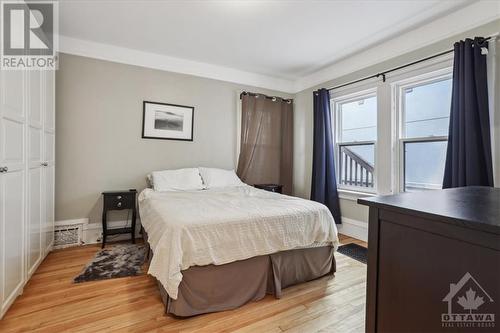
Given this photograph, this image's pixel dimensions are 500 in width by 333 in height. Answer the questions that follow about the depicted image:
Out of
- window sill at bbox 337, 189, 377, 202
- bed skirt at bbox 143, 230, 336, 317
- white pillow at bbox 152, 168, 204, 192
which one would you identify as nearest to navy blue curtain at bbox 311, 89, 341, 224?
window sill at bbox 337, 189, 377, 202

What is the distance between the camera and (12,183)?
168 centimetres

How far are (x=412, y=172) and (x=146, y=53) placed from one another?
12.4ft

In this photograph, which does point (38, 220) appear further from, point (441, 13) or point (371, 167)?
point (441, 13)

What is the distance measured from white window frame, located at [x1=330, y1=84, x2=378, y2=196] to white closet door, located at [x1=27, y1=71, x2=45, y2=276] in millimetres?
3593

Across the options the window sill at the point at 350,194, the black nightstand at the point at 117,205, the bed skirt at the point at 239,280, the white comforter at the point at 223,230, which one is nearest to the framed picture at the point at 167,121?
the black nightstand at the point at 117,205

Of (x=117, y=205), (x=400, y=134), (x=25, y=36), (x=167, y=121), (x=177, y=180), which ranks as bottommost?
(x=117, y=205)

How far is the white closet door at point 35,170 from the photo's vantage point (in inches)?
78.3

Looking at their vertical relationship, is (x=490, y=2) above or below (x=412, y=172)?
above

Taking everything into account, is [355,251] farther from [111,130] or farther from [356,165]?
[111,130]

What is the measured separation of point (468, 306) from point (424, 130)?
8.98 ft

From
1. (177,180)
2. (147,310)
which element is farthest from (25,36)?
(147,310)

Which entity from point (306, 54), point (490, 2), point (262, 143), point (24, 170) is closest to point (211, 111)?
point (262, 143)

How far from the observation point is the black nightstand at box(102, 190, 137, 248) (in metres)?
2.91

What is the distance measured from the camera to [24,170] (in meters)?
1.88
